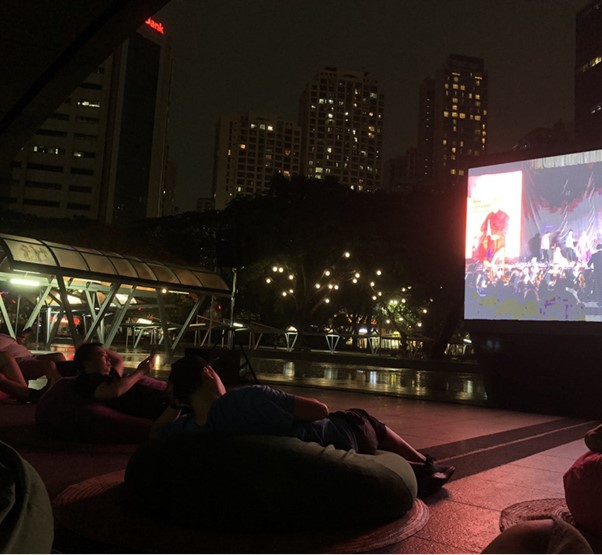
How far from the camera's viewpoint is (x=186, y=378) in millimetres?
3984

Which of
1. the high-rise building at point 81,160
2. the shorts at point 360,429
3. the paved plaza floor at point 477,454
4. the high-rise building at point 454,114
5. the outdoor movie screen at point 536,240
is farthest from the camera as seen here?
the high-rise building at point 454,114

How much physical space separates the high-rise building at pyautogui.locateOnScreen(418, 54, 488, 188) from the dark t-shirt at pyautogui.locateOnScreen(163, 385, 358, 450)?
558 ft

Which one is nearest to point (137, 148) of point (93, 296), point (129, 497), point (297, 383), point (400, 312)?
point (400, 312)

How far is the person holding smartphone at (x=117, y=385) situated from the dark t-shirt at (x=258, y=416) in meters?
2.28

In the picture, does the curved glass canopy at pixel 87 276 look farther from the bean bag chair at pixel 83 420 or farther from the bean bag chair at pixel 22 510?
the bean bag chair at pixel 22 510

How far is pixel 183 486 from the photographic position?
3.34 m

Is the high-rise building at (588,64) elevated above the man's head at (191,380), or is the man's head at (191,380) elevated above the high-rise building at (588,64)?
the high-rise building at (588,64)

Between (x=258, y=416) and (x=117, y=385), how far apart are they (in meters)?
2.74

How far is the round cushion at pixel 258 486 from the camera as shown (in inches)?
128

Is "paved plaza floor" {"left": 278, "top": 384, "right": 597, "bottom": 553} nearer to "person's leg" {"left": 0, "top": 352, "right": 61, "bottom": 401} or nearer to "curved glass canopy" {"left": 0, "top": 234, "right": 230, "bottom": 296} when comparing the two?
"person's leg" {"left": 0, "top": 352, "right": 61, "bottom": 401}

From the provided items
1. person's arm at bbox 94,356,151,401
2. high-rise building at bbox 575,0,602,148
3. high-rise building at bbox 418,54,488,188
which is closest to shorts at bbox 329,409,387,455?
person's arm at bbox 94,356,151,401

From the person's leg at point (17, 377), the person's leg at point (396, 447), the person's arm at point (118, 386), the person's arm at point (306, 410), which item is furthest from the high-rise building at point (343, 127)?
the person's arm at point (306, 410)

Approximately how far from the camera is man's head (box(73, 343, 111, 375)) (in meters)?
5.96

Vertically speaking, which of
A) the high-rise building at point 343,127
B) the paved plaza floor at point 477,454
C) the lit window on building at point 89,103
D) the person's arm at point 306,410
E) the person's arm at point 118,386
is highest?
the high-rise building at point 343,127
